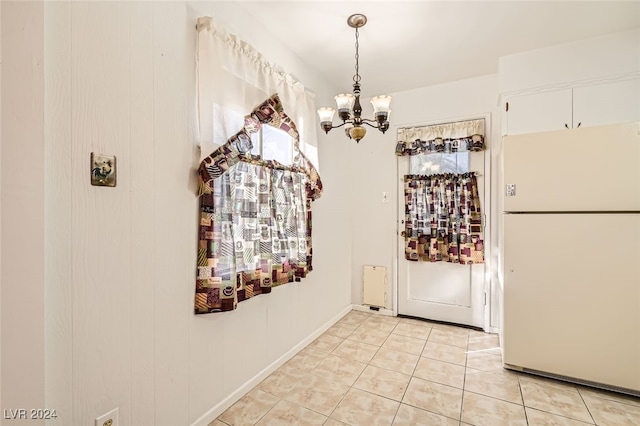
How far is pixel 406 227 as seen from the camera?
3369 mm

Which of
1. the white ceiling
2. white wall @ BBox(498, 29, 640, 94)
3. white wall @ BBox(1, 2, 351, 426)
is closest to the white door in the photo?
white wall @ BBox(498, 29, 640, 94)

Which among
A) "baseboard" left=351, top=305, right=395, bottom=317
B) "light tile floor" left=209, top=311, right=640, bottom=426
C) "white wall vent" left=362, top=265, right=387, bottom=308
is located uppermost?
"white wall vent" left=362, top=265, right=387, bottom=308

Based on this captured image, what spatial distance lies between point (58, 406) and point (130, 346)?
286mm

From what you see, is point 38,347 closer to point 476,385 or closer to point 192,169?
point 192,169

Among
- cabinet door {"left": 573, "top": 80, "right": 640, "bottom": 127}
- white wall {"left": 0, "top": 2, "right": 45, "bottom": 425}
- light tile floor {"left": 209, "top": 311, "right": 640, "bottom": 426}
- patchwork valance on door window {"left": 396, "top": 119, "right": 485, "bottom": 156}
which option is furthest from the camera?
patchwork valance on door window {"left": 396, "top": 119, "right": 485, "bottom": 156}

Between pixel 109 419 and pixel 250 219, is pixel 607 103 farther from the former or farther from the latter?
pixel 109 419

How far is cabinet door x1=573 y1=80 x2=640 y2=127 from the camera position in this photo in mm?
2281

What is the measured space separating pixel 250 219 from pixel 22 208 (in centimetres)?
109

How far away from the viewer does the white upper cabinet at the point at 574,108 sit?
2.29 metres

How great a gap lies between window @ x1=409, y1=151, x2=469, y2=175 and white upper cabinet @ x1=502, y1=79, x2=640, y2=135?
1.71ft

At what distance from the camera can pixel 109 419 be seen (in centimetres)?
123

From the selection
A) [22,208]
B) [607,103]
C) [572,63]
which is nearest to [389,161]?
[572,63]

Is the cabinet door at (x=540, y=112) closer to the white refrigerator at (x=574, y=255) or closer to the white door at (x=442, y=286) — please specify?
the white door at (x=442, y=286)

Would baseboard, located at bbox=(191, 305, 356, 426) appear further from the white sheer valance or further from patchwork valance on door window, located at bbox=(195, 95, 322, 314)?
the white sheer valance
